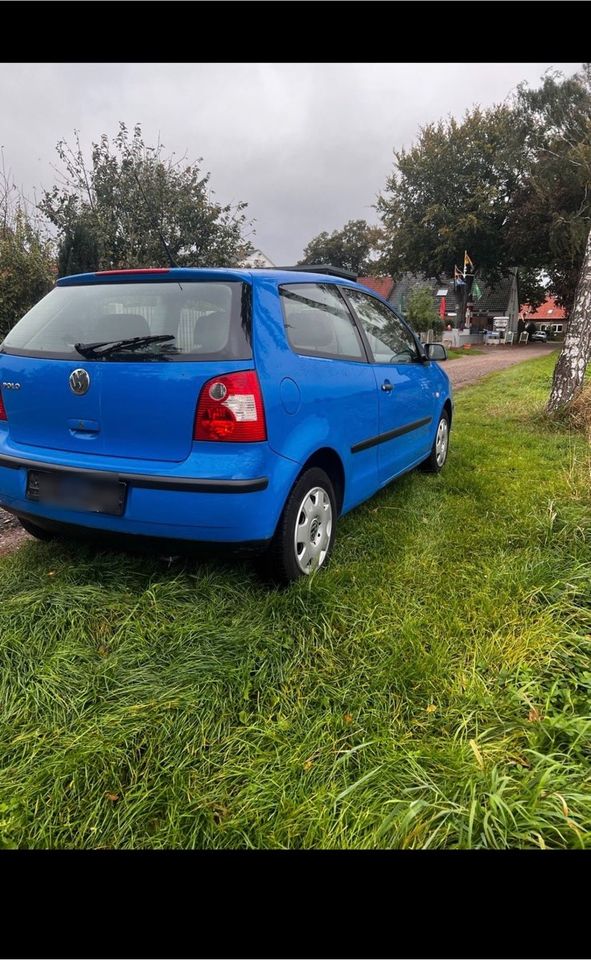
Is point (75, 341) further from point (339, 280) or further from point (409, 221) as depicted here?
point (409, 221)

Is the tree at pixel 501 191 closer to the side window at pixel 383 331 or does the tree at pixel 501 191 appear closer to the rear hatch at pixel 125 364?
the side window at pixel 383 331

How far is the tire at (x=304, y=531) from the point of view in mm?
2715

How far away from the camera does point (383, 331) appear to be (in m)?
4.21

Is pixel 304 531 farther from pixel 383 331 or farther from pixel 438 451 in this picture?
pixel 438 451

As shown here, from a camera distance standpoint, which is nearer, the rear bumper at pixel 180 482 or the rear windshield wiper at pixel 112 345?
the rear bumper at pixel 180 482

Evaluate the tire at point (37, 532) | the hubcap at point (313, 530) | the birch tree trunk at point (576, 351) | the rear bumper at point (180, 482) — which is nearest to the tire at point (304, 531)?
the hubcap at point (313, 530)

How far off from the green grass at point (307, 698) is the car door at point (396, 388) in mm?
824

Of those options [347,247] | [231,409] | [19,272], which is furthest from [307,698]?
[347,247]

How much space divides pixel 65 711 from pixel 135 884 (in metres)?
0.74

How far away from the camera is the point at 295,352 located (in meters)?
2.83

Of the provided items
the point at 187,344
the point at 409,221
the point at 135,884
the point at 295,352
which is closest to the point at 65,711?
the point at 135,884

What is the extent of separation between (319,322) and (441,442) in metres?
2.50

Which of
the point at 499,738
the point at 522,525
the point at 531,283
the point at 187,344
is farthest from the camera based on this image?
the point at 531,283

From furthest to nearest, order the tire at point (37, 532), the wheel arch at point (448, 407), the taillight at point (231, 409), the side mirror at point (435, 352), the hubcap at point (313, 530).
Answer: the wheel arch at point (448, 407), the side mirror at point (435, 352), the tire at point (37, 532), the hubcap at point (313, 530), the taillight at point (231, 409)
